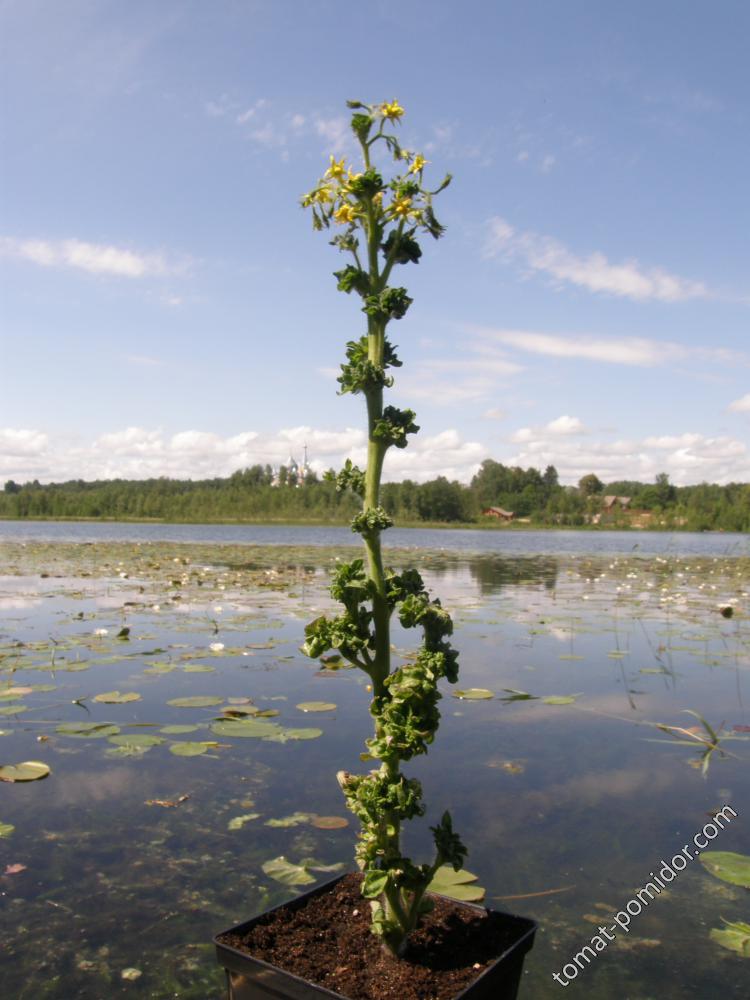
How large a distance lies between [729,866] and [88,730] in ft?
11.6

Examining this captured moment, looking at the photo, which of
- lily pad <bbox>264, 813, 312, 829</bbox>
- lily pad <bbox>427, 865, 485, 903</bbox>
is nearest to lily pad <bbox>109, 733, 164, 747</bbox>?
lily pad <bbox>264, 813, 312, 829</bbox>

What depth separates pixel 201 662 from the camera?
6.74 m

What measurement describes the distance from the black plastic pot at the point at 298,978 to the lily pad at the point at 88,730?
2799mm

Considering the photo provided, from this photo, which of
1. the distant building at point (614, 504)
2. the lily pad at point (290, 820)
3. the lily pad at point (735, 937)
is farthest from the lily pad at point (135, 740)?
the distant building at point (614, 504)

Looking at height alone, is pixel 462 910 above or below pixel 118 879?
above

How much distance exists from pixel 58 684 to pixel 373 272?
479cm

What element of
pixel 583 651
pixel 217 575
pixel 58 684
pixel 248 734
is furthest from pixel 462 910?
pixel 217 575

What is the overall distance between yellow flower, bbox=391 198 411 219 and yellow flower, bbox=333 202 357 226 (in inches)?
5.0

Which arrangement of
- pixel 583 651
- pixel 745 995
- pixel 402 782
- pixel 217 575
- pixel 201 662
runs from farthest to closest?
pixel 217 575 < pixel 583 651 < pixel 201 662 < pixel 745 995 < pixel 402 782

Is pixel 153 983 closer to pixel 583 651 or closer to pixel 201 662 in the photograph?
pixel 201 662

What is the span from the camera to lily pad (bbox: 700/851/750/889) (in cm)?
289

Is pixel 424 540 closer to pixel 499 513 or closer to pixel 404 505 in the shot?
pixel 404 505

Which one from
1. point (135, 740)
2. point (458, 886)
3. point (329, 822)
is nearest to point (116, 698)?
point (135, 740)

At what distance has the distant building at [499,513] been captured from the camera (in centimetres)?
8769
